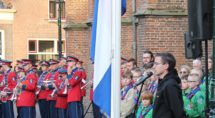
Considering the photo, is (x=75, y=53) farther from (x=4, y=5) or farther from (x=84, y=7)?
(x=4, y=5)

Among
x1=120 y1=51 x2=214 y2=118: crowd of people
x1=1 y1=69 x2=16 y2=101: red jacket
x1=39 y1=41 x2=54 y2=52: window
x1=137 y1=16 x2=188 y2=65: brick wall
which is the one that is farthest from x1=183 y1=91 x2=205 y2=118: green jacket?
x1=39 y1=41 x2=54 y2=52: window

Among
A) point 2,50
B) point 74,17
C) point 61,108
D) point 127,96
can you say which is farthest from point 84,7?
point 2,50

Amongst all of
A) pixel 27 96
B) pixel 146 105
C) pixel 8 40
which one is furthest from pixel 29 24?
pixel 146 105

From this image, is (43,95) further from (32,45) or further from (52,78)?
(32,45)

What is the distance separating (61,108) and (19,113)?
49.1 inches

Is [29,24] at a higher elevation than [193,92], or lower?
higher

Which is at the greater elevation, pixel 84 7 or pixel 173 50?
pixel 84 7

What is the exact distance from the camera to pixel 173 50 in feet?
46.5

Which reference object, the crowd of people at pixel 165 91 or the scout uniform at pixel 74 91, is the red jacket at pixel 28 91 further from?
the crowd of people at pixel 165 91

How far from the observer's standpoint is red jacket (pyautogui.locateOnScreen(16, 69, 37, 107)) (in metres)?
14.4

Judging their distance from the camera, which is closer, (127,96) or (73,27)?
(127,96)

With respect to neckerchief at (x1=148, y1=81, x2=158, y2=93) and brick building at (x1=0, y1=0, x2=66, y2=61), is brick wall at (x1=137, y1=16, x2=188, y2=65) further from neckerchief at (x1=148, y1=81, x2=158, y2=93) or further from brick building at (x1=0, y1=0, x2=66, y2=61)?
brick building at (x1=0, y1=0, x2=66, y2=61)

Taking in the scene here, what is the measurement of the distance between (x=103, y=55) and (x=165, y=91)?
1.23 meters

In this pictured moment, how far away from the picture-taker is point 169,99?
6.78 metres
